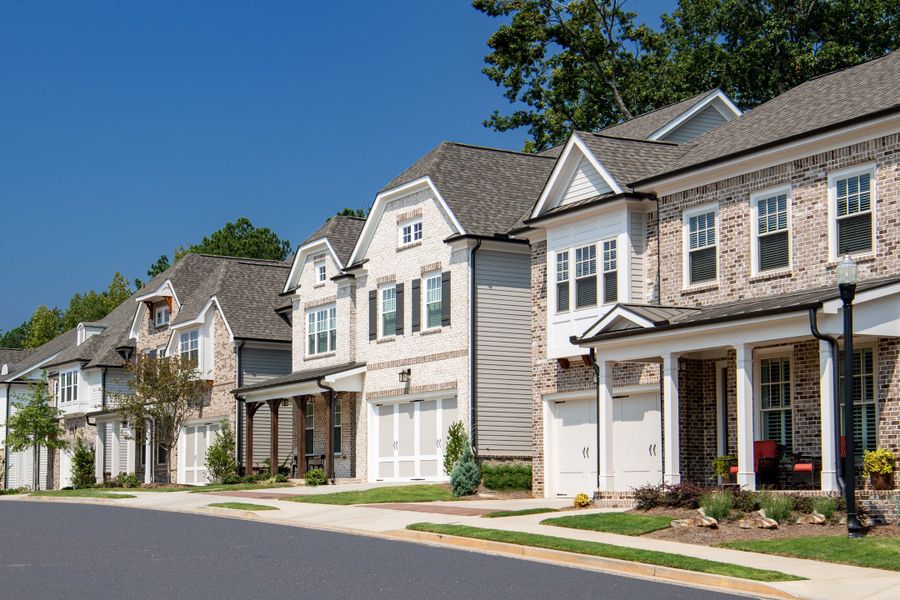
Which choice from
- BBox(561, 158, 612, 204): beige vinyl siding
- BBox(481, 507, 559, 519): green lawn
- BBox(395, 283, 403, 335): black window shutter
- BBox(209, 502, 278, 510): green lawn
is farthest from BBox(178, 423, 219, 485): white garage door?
BBox(481, 507, 559, 519): green lawn

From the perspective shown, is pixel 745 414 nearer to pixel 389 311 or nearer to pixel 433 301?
pixel 433 301

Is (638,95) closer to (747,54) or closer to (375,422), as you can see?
(747,54)

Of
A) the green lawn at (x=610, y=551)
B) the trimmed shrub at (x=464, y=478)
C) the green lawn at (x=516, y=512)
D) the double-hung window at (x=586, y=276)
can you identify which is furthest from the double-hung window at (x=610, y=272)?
the green lawn at (x=610, y=551)

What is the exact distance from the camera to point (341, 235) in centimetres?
4194

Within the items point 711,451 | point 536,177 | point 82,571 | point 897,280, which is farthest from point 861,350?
point 536,177

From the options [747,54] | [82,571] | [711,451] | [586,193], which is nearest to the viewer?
[82,571]

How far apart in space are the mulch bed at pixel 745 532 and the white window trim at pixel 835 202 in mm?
5118

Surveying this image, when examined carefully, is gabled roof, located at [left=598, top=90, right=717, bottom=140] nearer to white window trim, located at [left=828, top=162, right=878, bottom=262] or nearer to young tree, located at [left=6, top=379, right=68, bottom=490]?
white window trim, located at [left=828, top=162, right=878, bottom=262]

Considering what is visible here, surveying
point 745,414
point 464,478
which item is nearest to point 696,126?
point 464,478

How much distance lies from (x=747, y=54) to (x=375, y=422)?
21.2 m

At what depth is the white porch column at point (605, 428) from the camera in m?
25.8

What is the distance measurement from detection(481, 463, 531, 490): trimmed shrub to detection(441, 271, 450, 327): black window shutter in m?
4.49

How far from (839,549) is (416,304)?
19426 millimetres

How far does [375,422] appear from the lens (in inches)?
1499
